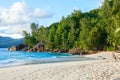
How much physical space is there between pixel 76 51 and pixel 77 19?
24.9 m

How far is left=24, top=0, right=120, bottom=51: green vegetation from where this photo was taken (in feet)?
243

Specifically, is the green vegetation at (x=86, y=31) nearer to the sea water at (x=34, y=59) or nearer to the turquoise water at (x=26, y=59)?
the sea water at (x=34, y=59)

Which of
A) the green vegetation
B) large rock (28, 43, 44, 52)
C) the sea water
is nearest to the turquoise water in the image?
the sea water

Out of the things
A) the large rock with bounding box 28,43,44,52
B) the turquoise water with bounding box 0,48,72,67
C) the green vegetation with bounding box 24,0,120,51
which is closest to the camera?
the turquoise water with bounding box 0,48,72,67

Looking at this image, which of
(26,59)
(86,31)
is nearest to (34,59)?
(26,59)

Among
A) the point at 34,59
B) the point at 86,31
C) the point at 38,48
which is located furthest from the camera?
the point at 38,48

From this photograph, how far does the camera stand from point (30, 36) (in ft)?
515

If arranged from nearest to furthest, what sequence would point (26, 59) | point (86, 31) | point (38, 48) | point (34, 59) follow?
1. point (34, 59)
2. point (26, 59)
3. point (86, 31)
4. point (38, 48)

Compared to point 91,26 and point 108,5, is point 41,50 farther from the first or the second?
point 108,5

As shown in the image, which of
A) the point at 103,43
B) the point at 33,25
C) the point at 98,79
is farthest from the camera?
the point at 33,25

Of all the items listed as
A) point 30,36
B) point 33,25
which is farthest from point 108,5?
point 33,25

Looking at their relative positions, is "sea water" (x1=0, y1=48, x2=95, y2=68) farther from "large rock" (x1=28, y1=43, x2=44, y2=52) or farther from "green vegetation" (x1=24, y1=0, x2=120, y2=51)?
"large rock" (x1=28, y1=43, x2=44, y2=52)

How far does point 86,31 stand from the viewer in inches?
3666

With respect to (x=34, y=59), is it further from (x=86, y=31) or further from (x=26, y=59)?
(x=86, y=31)
